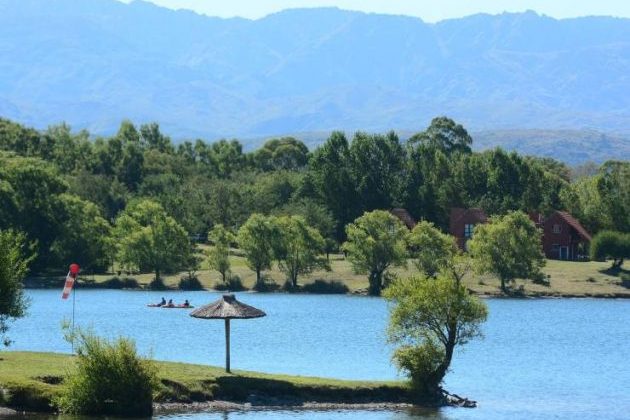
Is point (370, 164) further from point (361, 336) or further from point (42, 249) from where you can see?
point (361, 336)

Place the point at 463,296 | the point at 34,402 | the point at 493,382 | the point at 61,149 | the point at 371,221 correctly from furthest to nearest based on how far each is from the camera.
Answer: the point at 61,149
the point at 371,221
the point at 493,382
the point at 463,296
the point at 34,402

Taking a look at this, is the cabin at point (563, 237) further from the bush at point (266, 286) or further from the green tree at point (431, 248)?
the bush at point (266, 286)

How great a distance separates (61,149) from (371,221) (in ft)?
266

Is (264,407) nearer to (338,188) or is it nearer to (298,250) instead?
(298,250)

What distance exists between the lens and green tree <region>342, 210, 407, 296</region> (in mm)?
128000

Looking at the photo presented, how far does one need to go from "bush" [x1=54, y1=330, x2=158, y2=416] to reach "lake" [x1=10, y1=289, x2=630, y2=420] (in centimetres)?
193

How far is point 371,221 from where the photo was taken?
130 meters

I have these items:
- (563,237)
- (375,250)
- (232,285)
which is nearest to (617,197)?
(563,237)

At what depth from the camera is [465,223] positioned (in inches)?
6240

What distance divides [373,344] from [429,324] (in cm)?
2450

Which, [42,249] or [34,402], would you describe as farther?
[42,249]

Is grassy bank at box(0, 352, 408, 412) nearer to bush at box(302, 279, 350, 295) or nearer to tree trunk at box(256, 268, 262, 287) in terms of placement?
bush at box(302, 279, 350, 295)

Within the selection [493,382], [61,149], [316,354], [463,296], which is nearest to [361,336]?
[316,354]

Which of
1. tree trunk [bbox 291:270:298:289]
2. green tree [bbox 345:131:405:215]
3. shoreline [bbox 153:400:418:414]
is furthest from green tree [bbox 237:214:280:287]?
shoreline [bbox 153:400:418:414]
